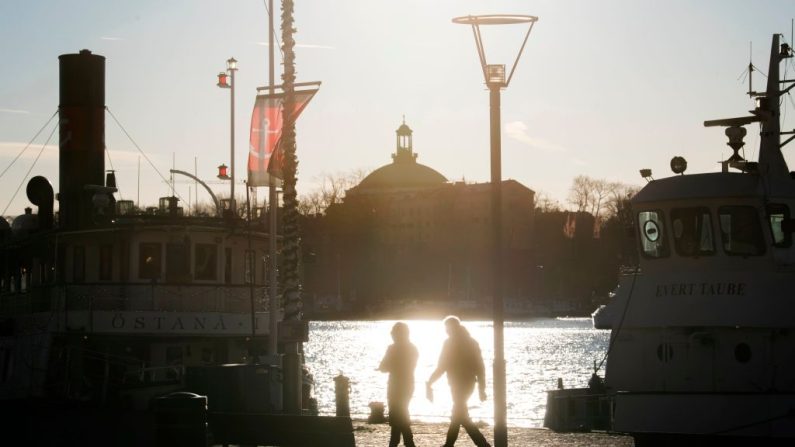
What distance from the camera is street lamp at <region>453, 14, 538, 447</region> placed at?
20797 mm

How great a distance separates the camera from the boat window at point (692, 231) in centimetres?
2825

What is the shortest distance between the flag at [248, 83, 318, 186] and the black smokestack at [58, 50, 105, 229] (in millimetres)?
15498

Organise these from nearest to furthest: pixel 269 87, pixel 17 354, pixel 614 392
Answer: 1. pixel 614 392
2. pixel 269 87
3. pixel 17 354

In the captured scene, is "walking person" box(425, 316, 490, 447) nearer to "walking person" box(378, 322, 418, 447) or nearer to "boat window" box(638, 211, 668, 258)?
"walking person" box(378, 322, 418, 447)

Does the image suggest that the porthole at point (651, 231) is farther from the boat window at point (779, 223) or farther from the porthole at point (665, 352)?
the porthole at point (665, 352)

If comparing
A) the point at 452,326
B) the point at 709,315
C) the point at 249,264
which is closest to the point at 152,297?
the point at 249,264

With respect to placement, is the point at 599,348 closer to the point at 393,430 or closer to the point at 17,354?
the point at 17,354

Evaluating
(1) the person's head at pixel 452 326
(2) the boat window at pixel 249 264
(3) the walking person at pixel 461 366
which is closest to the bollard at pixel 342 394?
(3) the walking person at pixel 461 366

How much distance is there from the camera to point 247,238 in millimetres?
43688

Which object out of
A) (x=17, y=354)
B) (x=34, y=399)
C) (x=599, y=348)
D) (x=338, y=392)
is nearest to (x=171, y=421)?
(x=338, y=392)

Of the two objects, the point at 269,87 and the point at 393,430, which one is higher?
the point at 269,87

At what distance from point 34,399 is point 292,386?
1365cm

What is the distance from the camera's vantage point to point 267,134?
35.5 m

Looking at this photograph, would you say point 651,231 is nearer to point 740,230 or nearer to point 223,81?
point 740,230
